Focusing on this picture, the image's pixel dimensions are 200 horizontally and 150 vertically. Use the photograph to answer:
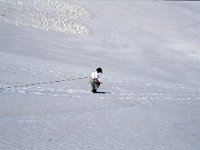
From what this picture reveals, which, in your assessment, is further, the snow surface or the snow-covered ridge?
the snow-covered ridge

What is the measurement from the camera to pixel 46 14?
42406 mm

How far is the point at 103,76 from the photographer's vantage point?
1056 inches

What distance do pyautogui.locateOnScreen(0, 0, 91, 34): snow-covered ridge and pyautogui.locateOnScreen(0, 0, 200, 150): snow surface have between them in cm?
11

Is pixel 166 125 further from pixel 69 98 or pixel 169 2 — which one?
pixel 169 2

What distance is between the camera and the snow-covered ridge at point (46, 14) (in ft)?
131

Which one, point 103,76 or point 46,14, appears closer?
point 103,76

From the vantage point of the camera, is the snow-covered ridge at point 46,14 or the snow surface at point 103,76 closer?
the snow surface at point 103,76

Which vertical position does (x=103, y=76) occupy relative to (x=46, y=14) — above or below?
below

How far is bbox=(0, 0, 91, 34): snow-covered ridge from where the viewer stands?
1566 inches

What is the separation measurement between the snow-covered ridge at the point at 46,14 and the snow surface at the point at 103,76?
115 mm

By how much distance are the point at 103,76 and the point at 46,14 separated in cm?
1827

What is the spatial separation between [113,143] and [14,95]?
20.2ft

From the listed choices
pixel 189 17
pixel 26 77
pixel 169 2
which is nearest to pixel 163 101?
pixel 26 77

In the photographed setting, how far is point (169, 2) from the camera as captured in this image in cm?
5966
